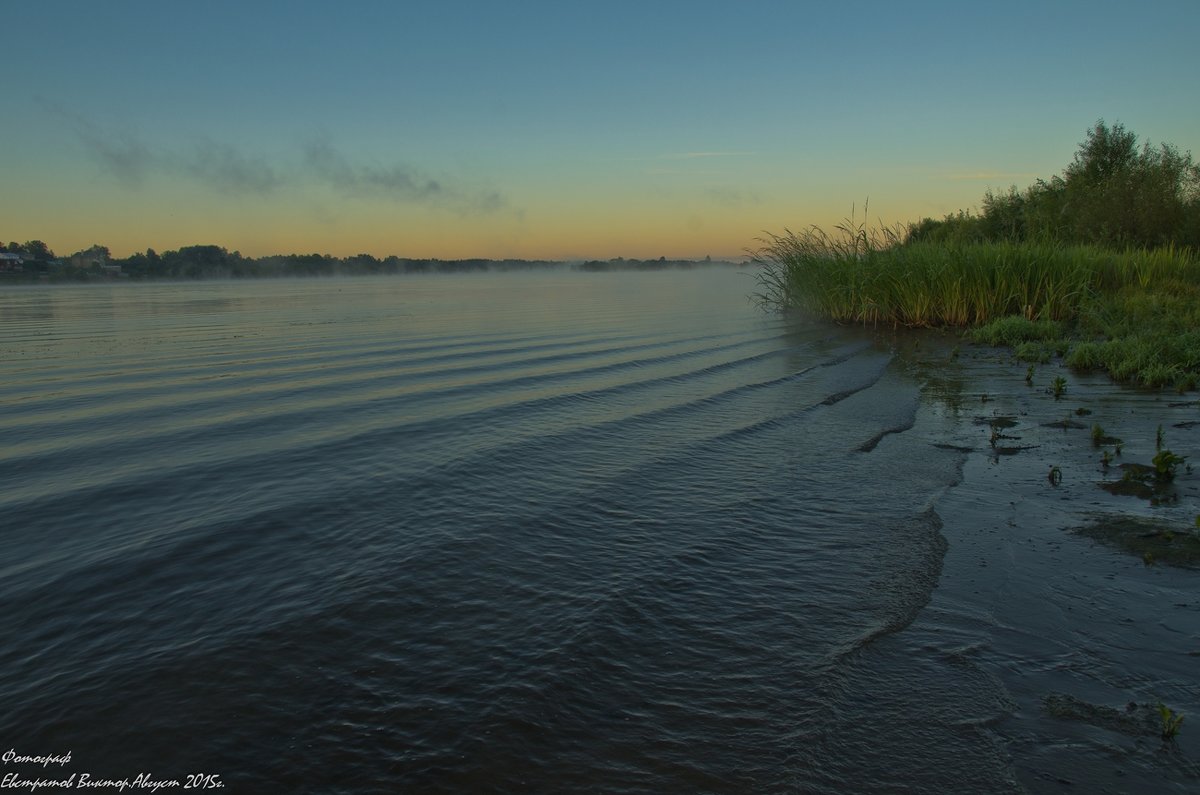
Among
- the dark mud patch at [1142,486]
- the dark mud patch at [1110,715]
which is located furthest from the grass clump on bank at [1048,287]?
the dark mud patch at [1110,715]

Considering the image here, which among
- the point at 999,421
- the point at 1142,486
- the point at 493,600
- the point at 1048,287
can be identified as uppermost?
the point at 1048,287

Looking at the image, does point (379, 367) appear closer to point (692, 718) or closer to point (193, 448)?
point (193, 448)

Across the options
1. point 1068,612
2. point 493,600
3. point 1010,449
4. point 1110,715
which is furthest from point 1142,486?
point 493,600

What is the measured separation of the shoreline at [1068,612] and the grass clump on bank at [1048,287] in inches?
219

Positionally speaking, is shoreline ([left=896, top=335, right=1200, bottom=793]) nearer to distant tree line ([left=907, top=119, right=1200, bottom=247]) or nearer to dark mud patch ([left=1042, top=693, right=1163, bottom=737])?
dark mud patch ([left=1042, top=693, right=1163, bottom=737])

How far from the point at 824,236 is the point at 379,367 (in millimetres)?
16424

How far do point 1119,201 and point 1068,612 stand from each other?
130 feet

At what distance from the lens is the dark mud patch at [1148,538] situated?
5.43 metres

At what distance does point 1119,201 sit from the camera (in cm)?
3516

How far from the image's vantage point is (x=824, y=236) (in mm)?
25406

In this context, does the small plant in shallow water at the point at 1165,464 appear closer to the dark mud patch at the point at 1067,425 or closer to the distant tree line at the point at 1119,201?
the dark mud patch at the point at 1067,425

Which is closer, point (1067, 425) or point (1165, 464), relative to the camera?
point (1165, 464)

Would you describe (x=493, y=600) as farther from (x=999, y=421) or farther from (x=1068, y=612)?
(x=999, y=421)

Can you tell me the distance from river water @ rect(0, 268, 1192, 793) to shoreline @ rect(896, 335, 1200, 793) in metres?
0.12
